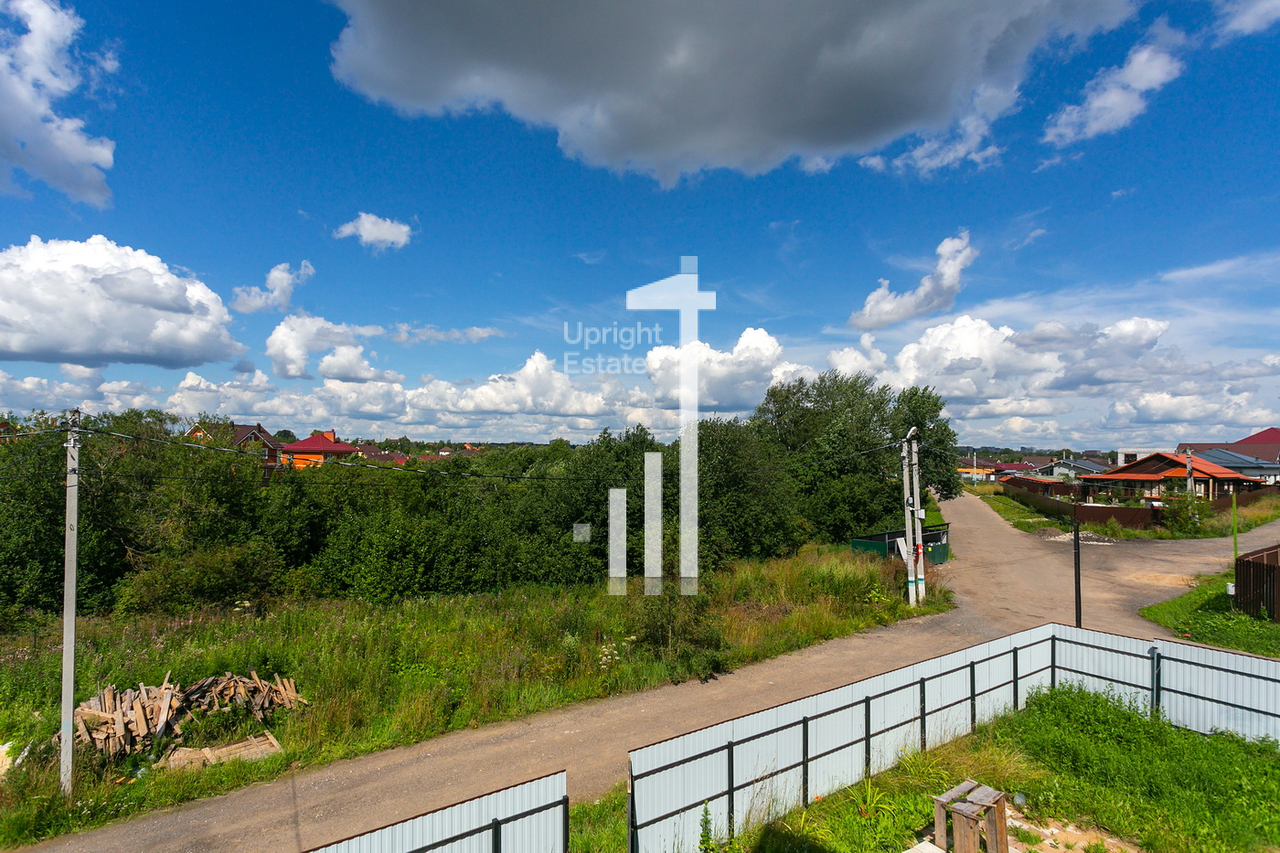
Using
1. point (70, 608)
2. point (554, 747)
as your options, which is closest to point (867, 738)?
point (554, 747)

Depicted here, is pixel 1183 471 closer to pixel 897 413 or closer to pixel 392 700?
pixel 897 413

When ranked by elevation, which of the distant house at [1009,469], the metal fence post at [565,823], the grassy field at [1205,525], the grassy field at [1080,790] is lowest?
the distant house at [1009,469]

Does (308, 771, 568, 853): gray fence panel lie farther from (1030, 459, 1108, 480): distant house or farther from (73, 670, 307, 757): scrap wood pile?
(1030, 459, 1108, 480): distant house

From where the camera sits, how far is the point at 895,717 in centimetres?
733

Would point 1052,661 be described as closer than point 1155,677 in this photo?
No

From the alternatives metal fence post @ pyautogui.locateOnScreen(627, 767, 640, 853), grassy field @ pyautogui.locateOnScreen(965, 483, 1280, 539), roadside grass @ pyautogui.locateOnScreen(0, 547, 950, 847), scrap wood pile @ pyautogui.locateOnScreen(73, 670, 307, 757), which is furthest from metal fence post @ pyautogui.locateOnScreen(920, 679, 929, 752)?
grassy field @ pyautogui.locateOnScreen(965, 483, 1280, 539)

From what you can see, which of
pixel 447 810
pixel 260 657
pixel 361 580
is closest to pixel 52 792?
pixel 260 657

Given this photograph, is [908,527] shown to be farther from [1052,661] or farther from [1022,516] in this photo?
[1022,516]

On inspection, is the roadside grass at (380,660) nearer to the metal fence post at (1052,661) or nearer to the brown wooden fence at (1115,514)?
the metal fence post at (1052,661)

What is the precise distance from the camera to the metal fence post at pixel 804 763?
643 centimetres

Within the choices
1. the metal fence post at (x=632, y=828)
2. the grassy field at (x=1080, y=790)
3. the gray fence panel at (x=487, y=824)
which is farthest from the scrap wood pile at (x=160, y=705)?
the metal fence post at (x=632, y=828)

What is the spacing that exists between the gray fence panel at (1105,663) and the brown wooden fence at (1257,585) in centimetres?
799

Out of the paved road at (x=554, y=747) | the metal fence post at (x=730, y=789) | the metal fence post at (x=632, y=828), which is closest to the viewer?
the metal fence post at (x=632, y=828)

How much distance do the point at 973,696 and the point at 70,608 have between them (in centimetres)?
Answer: 1239
